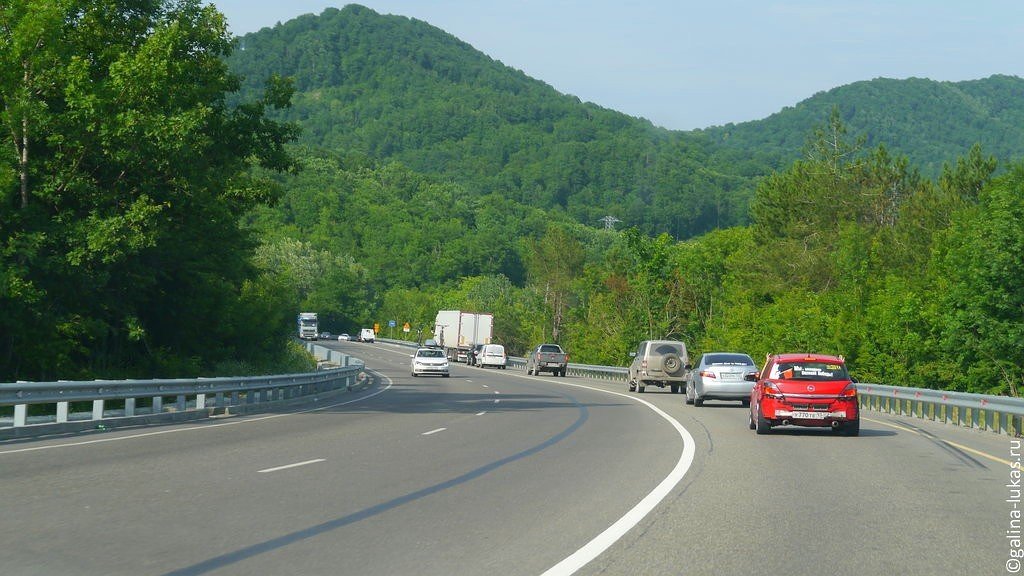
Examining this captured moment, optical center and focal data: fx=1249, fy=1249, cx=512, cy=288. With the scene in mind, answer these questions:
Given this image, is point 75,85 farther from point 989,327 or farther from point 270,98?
point 989,327

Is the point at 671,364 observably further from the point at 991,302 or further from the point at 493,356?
the point at 493,356

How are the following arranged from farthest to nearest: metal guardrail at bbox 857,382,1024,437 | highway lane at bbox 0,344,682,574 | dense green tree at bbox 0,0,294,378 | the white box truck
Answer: the white box truck, dense green tree at bbox 0,0,294,378, metal guardrail at bbox 857,382,1024,437, highway lane at bbox 0,344,682,574

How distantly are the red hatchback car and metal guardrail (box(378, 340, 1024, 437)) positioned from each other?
413 centimetres

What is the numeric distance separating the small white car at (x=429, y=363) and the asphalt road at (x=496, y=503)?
40.3 m

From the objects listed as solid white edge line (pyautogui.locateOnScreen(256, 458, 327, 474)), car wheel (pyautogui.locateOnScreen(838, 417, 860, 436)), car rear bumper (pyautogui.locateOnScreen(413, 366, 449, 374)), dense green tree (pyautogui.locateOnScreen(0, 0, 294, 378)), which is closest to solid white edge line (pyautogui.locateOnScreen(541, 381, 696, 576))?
solid white edge line (pyautogui.locateOnScreen(256, 458, 327, 474))

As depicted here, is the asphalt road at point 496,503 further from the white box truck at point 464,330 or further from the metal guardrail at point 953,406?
the white box truck at point 464,330

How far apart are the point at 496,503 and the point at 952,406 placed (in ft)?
67.5

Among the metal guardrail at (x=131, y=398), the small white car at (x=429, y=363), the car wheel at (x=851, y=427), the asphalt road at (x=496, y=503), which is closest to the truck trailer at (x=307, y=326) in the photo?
the small white car at (x=429, y=363)

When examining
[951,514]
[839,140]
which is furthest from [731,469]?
[839,140]

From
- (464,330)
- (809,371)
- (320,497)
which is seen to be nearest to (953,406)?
(809,371)

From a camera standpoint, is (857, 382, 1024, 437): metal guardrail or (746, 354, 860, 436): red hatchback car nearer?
(746, 354, 860, 436): red hatchback car

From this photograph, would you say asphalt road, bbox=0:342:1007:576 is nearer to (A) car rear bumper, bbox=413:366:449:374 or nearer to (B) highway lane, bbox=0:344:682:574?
(B) highway lane, bbox=0:344:682:574

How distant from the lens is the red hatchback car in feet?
74.6

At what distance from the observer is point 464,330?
9606 cm
